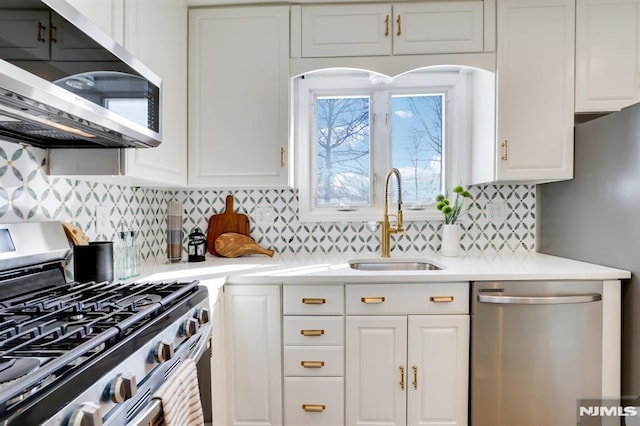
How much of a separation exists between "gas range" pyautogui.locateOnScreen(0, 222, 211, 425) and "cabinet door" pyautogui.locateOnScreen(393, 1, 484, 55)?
5.30 feet

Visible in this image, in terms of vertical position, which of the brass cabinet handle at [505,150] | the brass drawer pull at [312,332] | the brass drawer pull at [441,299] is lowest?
the brass drawer pull at [312,332]

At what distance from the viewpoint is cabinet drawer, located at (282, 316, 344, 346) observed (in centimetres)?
172

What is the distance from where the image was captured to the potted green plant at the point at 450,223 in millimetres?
2250

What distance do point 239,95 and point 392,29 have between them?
889 mm

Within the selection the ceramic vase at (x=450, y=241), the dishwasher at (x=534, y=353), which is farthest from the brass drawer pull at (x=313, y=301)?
the ceramic vase at (x=450, y=241)

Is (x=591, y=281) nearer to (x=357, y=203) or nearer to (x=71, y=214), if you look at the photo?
(x=357, y=203)

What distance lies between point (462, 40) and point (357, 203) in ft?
3.59

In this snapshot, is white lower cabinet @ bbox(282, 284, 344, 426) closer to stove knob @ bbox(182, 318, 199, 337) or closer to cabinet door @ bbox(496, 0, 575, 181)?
stove knob @ bbox(182, 318, 199, 337)

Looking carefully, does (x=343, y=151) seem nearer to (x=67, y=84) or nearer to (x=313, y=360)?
(x=313, y=360)

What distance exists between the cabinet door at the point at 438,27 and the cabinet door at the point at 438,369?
1.38 meters

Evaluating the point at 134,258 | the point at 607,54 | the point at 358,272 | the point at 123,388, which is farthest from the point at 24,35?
the point at 607,54

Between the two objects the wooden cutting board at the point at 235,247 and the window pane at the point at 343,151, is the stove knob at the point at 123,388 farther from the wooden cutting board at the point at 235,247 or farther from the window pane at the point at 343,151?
the window pane at the point at 343,151

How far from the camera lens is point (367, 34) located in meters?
1.98

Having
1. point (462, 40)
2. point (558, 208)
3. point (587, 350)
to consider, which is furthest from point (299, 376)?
point (462, 40)
